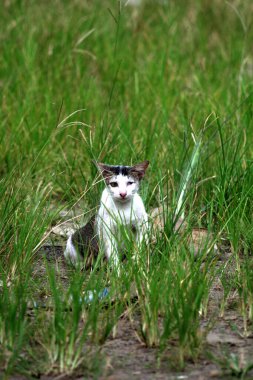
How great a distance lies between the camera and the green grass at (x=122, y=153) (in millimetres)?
3604

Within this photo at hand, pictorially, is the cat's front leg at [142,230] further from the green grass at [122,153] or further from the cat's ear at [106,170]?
the cat's ear at [106,170]

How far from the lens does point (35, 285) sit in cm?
407

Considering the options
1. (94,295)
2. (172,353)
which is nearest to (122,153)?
(94,295)

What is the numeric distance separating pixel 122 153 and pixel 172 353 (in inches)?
76.0

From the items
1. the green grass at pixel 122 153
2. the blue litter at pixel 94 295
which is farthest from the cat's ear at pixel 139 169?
the blue litter at pixel 94 295

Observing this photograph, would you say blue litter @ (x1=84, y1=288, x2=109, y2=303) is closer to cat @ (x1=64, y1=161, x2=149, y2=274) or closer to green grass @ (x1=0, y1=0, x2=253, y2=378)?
green grass @ (x1=0, y1=0, x2=253, y2=378)

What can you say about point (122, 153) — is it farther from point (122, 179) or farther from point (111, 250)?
point (111, 250)

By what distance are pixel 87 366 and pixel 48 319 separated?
0.29m

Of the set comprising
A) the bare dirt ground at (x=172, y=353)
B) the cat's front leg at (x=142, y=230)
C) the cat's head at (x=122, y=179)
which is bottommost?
the bare dirt ground at (x=172, y=353)

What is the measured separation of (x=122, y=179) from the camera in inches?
173

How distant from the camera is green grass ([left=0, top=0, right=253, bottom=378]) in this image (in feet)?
11.8

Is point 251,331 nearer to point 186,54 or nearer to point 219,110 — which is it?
point 219,110

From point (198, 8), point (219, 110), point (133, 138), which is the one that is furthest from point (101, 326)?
point (198, 8)

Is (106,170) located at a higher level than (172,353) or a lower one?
higher
